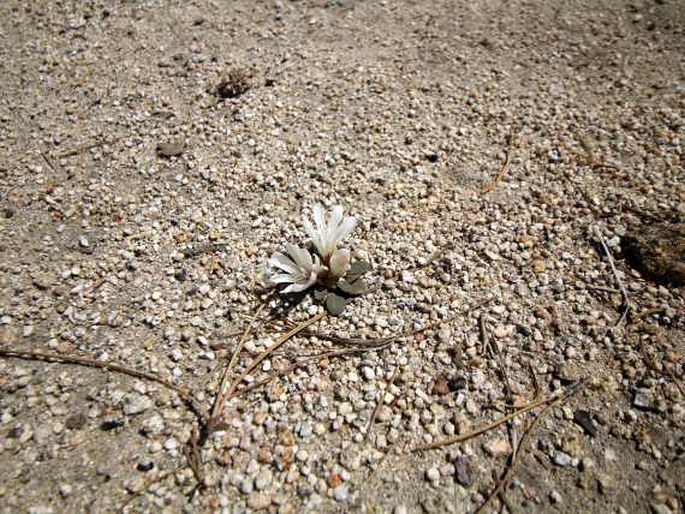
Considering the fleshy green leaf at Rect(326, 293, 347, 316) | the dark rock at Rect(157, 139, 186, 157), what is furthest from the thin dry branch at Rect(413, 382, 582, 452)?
the dark rock at Rect(157, 139, 186, 157)

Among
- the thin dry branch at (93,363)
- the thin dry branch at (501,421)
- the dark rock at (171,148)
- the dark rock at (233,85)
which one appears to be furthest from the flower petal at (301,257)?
the dark rock at (233,85)

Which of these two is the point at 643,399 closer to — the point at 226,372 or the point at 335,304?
the point at 335,304

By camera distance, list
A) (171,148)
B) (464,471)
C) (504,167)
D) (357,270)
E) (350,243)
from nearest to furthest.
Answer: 1. (464,471)
2. (357,270)
3. (350,243)
4. (504,167)
5. (171,148)

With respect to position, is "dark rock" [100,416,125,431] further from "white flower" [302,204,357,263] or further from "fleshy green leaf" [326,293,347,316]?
"white flower" [302,204,357,263]

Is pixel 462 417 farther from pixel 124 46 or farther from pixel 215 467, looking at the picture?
pixel 124 46

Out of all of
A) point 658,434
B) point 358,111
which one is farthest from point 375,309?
point 358,111

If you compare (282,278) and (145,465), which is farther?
(282,278)

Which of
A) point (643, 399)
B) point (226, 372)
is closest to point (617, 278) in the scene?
point (643, 399)

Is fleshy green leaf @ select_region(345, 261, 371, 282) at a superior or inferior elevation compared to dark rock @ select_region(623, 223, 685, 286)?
inferior
